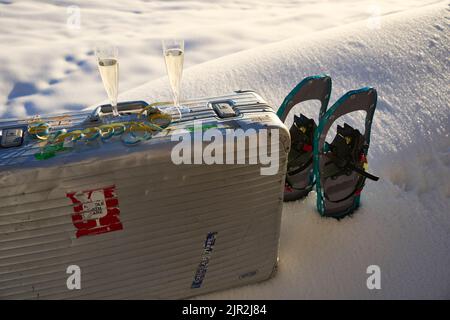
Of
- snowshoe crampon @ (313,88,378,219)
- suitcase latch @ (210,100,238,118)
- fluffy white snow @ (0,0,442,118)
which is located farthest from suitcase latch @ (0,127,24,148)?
fluffy white snow @ (0,0,442,118)

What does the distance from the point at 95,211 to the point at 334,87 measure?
71.9 inches

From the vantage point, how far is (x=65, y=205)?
1.00m

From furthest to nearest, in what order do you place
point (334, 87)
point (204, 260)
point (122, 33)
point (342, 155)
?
point (122, 33) → point (334, 87) → point (342, 155) → point (204, 260)

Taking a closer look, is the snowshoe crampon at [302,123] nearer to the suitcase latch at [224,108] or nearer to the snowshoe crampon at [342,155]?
the snowshoe crampon at [342,155]

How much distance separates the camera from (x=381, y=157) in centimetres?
190

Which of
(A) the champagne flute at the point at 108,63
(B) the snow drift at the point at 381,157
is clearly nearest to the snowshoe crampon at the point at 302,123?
(B) the snow drift at the point at 381,157

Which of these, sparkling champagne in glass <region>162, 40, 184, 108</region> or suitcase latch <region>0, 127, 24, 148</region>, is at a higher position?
sparkling champagne in glass <region>162, 40, 184, 108</region>

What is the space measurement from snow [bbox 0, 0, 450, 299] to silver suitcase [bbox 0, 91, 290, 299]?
0.29 m

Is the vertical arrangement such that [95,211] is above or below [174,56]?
below

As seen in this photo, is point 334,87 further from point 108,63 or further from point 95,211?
point 95,211

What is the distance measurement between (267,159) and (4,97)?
2.92 metres

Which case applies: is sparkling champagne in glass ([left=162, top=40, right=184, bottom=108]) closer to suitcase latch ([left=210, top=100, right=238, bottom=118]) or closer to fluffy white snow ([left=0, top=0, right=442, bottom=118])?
suitcase latch ([left=210, top=100, right=238, bottom=118])

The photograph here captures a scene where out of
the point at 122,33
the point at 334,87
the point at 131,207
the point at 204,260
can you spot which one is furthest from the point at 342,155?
the point at 122,33

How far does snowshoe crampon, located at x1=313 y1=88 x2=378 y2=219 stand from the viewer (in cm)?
138
